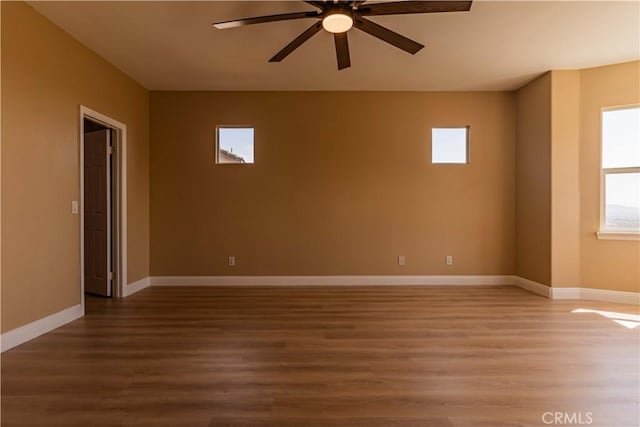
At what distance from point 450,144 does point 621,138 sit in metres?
1.93

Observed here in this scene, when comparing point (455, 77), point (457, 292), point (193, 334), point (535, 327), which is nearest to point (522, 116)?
point (455, 77)

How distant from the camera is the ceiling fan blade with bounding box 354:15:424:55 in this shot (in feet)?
8.26

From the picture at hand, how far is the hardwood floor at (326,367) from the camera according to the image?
6.10ft

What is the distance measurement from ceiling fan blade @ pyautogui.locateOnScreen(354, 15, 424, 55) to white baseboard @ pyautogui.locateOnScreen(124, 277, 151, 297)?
408 centimetres

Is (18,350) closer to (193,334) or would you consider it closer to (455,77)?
(193,334)

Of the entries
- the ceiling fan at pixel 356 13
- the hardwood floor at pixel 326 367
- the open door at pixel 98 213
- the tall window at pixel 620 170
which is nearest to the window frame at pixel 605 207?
the tall window at pixel 620 170

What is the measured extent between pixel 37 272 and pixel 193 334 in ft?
4.71

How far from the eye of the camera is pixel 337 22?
2480 mm

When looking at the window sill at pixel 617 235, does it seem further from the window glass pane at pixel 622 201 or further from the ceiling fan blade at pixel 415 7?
the ceiling fan blade at pixel 415 7

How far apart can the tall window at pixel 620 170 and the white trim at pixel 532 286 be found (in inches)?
38.3

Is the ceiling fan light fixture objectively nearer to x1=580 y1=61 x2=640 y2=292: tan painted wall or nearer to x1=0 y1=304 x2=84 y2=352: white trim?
x1=0 y1=304 x2=84 y2=352: white trim

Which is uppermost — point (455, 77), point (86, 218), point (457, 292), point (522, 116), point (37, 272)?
point (455, 77)

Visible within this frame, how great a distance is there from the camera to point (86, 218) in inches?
176

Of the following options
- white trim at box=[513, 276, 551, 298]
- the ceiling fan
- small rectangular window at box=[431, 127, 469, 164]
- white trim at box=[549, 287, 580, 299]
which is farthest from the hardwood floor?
the ceiling fan
